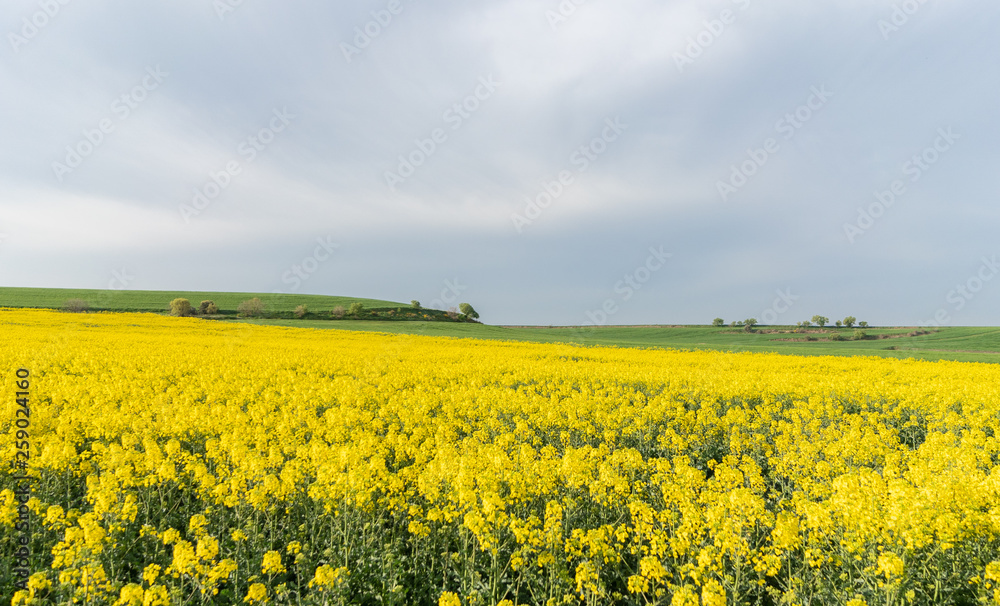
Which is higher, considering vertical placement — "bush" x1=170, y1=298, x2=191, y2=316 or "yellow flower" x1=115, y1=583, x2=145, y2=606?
"bush" x1=170, y1=298, x2=191, y2=316

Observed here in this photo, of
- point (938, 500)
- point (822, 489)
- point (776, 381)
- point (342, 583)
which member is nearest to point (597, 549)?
point (342, 583)

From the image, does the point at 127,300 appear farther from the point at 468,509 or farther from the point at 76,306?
the point at 468,509

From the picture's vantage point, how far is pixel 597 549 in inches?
167

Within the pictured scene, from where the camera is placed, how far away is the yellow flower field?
4.05 m

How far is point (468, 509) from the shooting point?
4.97m

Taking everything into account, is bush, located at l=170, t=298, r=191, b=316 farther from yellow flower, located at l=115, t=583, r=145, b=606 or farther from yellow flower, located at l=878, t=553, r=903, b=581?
yellow flower, located at l=878, t=553, r=903, b=581

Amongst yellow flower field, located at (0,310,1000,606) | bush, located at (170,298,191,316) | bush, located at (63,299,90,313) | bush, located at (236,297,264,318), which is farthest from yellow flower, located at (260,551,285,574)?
bush, located at (63,299,90,313)

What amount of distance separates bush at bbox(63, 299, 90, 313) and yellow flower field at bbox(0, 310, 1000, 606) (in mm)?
73080

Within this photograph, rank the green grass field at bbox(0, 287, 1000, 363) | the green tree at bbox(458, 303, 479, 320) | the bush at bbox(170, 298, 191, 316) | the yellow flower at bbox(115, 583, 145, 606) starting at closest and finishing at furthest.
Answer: the yellow flower at bbox(115, 583, 145, 606)
the green grass field at bbox(0, 287, 1000, 363)
the bush at bbox(170, 298, 191, 316)
the green tree at bbox(458, 303, 479, 320)

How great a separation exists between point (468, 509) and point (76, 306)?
286ft

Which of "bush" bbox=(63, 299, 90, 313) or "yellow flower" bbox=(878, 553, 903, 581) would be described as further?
"bush" bbox=(63, 299, 90, 313)

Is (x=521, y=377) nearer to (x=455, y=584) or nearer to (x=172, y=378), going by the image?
(x=455, y=584)

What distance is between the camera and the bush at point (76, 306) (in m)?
61.5

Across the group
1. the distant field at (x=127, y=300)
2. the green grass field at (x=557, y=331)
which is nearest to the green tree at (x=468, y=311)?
the green grass field at (x=557, y=331)
